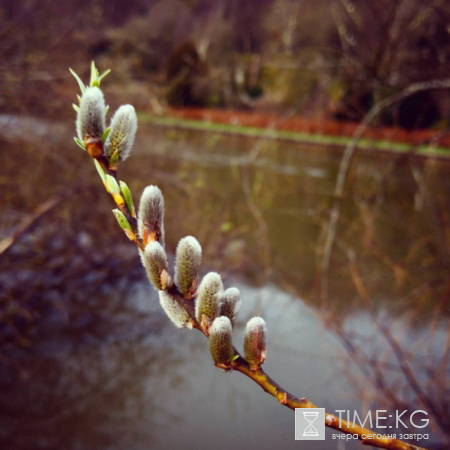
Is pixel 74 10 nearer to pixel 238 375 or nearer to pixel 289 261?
pixel 289 261

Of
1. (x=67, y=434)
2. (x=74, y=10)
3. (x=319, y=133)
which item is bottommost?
(x=67, y=434)

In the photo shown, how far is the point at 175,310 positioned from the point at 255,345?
0.30 feet

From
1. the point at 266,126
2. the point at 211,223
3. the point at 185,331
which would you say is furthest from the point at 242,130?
the point at 185,331

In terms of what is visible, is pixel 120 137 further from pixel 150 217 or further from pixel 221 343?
pixel 221 343

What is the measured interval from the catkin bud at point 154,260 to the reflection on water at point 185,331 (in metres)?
1.43

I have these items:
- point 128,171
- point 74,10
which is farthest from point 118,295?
point 74,10

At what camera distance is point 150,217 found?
0.42 meters

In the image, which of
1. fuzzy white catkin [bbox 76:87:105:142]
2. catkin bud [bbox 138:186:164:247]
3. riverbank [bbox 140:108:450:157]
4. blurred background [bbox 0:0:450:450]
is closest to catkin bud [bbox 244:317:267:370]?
catkin bud [bbox 138:186:164:247]

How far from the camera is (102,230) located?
11.8ft

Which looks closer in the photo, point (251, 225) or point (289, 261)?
point (289, 261)

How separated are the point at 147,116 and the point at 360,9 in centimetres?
219

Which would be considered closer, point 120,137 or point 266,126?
point 120,137

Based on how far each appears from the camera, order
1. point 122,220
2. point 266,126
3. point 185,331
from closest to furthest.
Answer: point 122,220, point 185,331, point 266,126

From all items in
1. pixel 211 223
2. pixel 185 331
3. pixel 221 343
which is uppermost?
pixel 211 223
